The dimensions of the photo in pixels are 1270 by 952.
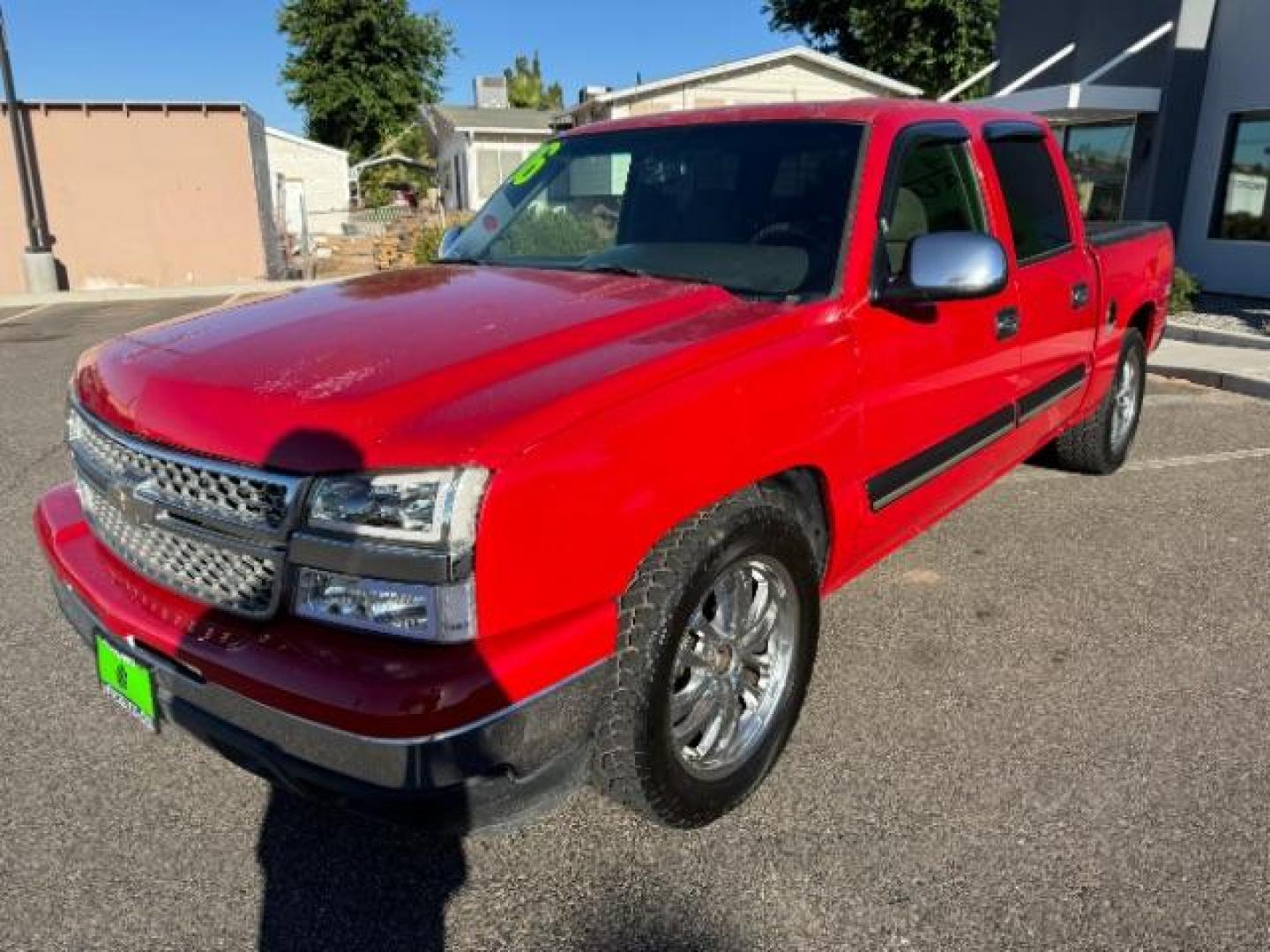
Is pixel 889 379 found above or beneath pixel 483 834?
above

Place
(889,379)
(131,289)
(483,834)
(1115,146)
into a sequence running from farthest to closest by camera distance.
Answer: (131,289) < (1115,146) < (889,379) < (483,834)

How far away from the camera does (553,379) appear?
2.13 meters

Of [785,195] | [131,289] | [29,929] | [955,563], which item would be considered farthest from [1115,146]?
[131,289]

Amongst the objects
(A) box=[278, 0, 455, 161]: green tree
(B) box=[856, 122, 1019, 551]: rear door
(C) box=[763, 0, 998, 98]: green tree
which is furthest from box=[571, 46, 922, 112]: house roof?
(A) box=[278, 0, 455, 161]: green tree

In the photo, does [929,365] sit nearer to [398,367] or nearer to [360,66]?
[398,367]

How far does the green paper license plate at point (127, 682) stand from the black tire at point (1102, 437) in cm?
451

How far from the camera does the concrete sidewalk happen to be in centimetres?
777

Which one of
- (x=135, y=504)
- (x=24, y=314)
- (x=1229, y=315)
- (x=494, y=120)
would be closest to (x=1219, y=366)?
(x=1229, y=315)

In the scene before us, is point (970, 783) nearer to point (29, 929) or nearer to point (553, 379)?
point (553, 379)

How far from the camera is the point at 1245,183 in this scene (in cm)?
1236

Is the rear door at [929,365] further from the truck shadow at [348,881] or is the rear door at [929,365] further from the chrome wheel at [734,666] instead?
the truck shadow at [348,881]

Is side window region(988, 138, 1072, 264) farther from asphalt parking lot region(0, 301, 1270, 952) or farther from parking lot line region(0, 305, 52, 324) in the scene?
parking lot line region(0, 305, 52, 324)

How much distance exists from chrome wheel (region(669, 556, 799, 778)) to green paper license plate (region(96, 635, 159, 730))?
3.96 ft

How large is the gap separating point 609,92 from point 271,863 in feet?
76.8
